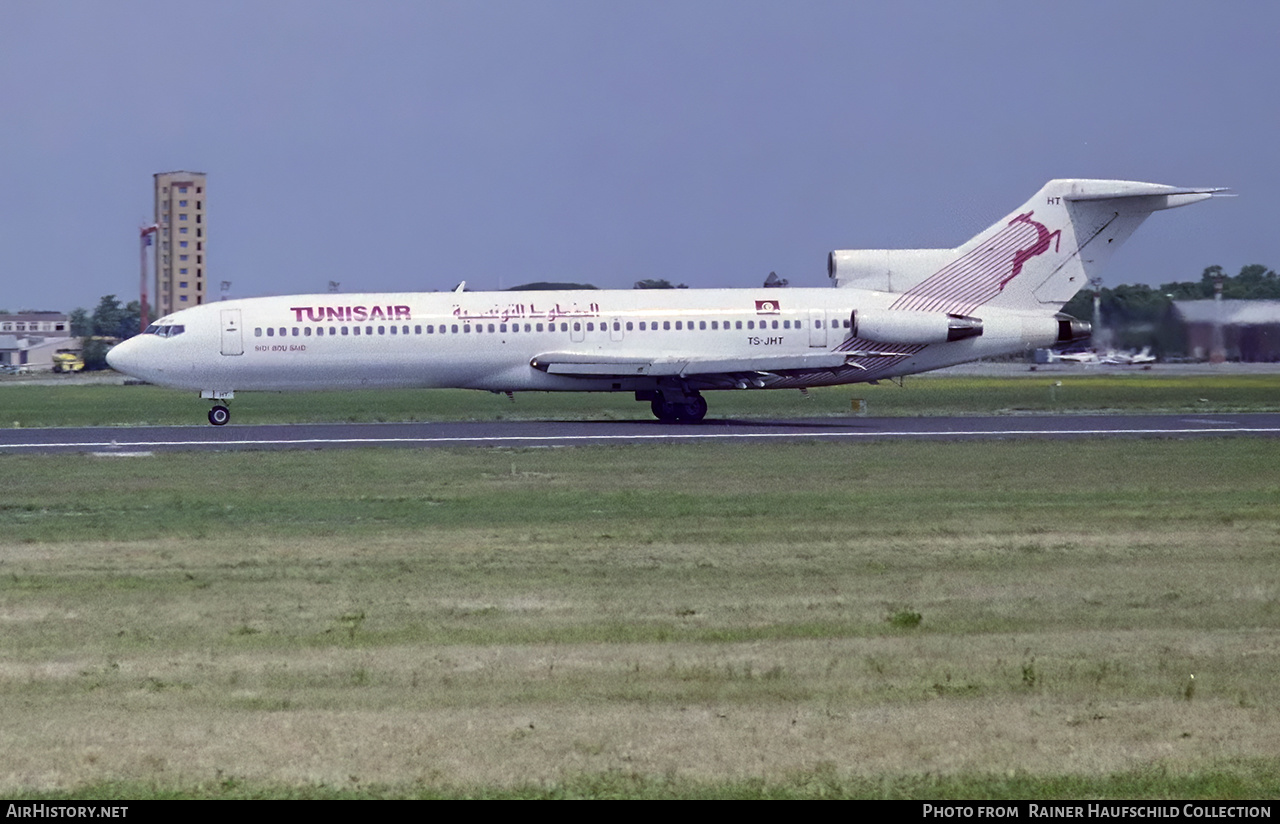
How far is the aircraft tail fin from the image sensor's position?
139 feet

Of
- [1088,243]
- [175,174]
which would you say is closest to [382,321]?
[1088,243]

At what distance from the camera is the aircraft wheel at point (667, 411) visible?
42594mm

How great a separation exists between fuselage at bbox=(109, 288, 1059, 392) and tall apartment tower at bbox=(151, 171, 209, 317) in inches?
4779

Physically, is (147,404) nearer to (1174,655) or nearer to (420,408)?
(420,408)

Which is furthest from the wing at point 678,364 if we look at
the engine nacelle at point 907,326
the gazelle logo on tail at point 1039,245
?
the gazelle logo on tail at point 1039,245

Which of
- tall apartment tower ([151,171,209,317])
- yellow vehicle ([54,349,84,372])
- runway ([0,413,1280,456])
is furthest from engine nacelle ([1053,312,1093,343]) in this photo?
tall apartment tower ([151,171,209,317])

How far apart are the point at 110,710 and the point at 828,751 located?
16.6ft

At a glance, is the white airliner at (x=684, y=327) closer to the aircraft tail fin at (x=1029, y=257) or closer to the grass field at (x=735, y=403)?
the aircraft tail fin at (x=1029, y=257)

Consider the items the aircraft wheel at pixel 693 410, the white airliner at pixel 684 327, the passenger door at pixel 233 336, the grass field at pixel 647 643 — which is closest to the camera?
the grass field at pixel 647 643

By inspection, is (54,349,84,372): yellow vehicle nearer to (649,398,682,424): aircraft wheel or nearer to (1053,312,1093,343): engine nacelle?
(649,398,682,424): aircraft wheel

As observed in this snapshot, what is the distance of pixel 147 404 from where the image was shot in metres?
63.4

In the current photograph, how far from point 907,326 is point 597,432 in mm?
9462

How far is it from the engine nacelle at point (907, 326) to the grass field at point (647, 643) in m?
17.1

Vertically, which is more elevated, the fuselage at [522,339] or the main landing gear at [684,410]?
the fuselage at [522,339]
